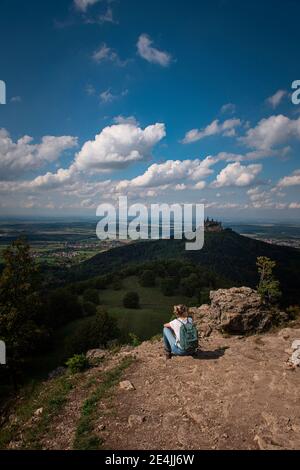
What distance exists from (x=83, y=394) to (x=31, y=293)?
17164 millimetres

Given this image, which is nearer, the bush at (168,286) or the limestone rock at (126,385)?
the limestone rock at (126,385)

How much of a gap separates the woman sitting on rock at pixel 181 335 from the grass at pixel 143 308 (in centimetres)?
4093

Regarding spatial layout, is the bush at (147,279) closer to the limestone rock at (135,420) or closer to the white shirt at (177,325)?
the white shirt at (177,325)

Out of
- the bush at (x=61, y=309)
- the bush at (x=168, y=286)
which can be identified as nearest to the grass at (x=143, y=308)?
the bush at (x=168, y=286)

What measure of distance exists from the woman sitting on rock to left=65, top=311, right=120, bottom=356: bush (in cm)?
3105

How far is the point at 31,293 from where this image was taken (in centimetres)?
2545

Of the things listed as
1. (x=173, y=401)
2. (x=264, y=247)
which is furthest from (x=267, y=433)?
(x=264, y=247)

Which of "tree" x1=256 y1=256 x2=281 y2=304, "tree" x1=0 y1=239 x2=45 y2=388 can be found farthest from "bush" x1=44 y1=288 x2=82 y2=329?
"tree" x1=256 y1=256 x2=281 y2=304

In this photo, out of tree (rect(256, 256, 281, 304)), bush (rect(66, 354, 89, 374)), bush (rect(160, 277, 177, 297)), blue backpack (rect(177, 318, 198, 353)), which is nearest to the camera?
blue backpack (rect(177, 318, 198, 353))

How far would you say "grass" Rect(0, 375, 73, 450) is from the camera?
26.1 feet

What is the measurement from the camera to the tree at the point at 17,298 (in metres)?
24.1

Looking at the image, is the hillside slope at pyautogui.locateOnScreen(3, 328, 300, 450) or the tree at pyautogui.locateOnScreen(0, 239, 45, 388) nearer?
the hillside slope at pyautogui.locateOnScreen(3, 328, 300, 450)

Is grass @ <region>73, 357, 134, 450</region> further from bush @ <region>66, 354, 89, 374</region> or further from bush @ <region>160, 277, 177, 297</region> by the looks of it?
bush @ <region>160, 277, 177, 297</region>

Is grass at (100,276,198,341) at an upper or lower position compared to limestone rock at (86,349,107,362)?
lower
